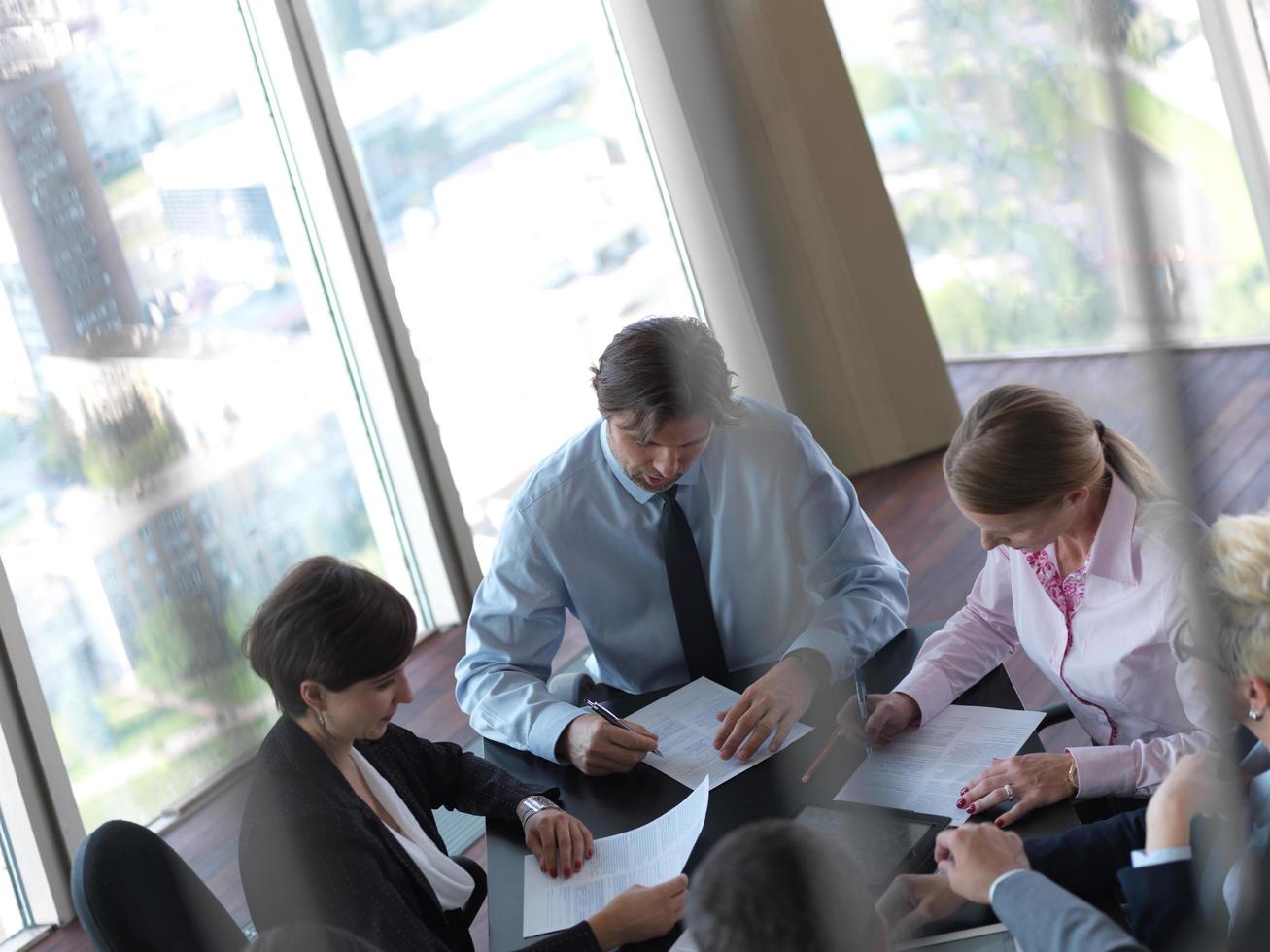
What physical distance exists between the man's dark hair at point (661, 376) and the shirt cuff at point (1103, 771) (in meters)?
0.73

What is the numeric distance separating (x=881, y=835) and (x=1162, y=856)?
1.03 ft

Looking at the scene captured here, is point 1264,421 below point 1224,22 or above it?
below

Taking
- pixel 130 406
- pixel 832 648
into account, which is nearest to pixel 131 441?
pixel 130 406

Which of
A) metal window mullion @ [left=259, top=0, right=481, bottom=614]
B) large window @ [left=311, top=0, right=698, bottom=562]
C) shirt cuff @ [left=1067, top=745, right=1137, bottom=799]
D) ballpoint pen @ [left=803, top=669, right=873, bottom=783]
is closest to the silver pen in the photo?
ballpoint pen @ [left=803, top=669, right=873, bottom=783]

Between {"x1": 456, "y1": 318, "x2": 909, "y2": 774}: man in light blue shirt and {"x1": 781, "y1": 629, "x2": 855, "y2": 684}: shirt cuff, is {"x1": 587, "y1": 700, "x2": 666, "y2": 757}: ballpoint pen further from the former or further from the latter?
{"x1": 781, "y1": 629, "x2": 855, "y2": 684}: shirt cuff

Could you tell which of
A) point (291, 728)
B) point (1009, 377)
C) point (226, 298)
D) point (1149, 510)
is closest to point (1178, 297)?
point (1149, 510)

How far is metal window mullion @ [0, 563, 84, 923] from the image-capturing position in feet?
9.50

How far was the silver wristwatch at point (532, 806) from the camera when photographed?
A: 1.59 metres

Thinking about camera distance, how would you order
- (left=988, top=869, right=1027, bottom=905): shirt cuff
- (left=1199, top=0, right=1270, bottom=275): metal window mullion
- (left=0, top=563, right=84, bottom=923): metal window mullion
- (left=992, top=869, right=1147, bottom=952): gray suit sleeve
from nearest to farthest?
(left=1199, top=0, right=1270, bottom=275): metal window mullion
(left=992, top=869, right=1147, bottom=952): gray suit sleeve
(left=988, top=869, right=1027, bottom=905): shirt cuff
(left=0, top=563, right=84, bottom=923): metal window mullion

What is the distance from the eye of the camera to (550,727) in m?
1.74

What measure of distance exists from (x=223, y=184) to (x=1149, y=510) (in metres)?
2.52

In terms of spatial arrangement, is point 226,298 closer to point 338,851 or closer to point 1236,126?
point 338,851

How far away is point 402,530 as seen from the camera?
13.3 ft

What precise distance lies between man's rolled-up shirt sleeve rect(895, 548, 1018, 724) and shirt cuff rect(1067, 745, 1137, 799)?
0.77 feet
